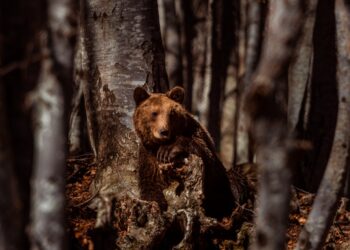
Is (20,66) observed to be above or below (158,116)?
above

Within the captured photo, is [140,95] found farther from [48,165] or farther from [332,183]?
[48,165]

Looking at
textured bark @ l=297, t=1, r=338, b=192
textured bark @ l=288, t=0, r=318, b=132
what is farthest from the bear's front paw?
textured bark @ l=288, t=0, r=318, b=132

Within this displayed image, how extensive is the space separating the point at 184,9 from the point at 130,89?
1081 cm

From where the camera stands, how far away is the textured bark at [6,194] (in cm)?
365

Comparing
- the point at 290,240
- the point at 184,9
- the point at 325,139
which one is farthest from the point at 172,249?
the point at 184,9

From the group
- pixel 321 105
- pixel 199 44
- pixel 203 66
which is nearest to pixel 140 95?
pixel 321 105

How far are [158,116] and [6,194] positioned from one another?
131 inches

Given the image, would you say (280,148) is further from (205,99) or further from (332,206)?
(205,99)

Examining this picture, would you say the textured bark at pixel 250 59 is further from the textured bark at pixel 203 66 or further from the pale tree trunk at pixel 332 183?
the pale tree trunk at pixel 332 183

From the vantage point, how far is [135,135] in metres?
7.12

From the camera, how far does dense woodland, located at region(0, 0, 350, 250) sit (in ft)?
12.5

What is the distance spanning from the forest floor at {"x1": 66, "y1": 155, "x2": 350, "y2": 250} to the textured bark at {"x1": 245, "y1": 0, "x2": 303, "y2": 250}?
2.49m

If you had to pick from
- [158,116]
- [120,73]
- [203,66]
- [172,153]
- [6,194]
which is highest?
[120,73]

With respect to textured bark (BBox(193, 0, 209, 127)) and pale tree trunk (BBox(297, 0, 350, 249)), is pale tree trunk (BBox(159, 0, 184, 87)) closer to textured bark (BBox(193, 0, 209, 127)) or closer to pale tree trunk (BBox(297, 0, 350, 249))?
textured bark (BBox(193, 0, 209, 127))
